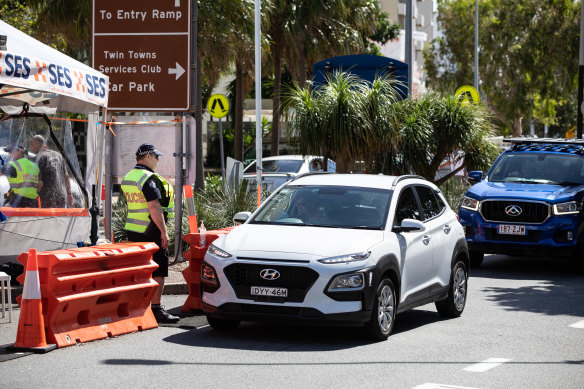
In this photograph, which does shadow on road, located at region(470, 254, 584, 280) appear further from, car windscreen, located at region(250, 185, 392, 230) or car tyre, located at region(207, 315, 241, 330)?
car tyre, located at region(207, 315, 241, 330)

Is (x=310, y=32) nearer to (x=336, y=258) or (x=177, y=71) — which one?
(x=177, y=71)

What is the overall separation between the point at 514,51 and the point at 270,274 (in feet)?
143

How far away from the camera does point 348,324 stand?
8.75m

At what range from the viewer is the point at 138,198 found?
10047 mm

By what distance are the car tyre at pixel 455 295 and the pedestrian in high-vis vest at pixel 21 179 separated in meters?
5.54

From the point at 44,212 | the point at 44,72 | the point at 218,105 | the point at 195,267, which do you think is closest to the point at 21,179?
the point at 44,212

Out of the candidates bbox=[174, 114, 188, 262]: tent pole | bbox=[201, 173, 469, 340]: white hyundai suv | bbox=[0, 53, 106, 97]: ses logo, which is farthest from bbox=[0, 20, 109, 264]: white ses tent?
bbox=[201, 173, 469, 340]: white hyundai suv

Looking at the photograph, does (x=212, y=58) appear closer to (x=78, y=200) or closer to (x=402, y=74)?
(x=402, y=74)

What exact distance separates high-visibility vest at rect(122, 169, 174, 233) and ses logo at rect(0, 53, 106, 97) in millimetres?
1523

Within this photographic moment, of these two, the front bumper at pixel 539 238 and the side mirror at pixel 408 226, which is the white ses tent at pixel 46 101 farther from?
the front bumper at pixel 539 238

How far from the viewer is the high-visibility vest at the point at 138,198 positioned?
9.98 meters

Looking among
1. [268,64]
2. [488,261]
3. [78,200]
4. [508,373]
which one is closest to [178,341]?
[508,373]

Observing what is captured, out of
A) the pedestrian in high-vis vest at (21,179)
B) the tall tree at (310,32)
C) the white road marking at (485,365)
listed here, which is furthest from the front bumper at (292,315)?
the tall tree at (310,32)

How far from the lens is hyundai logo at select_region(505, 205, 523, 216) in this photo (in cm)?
1518
